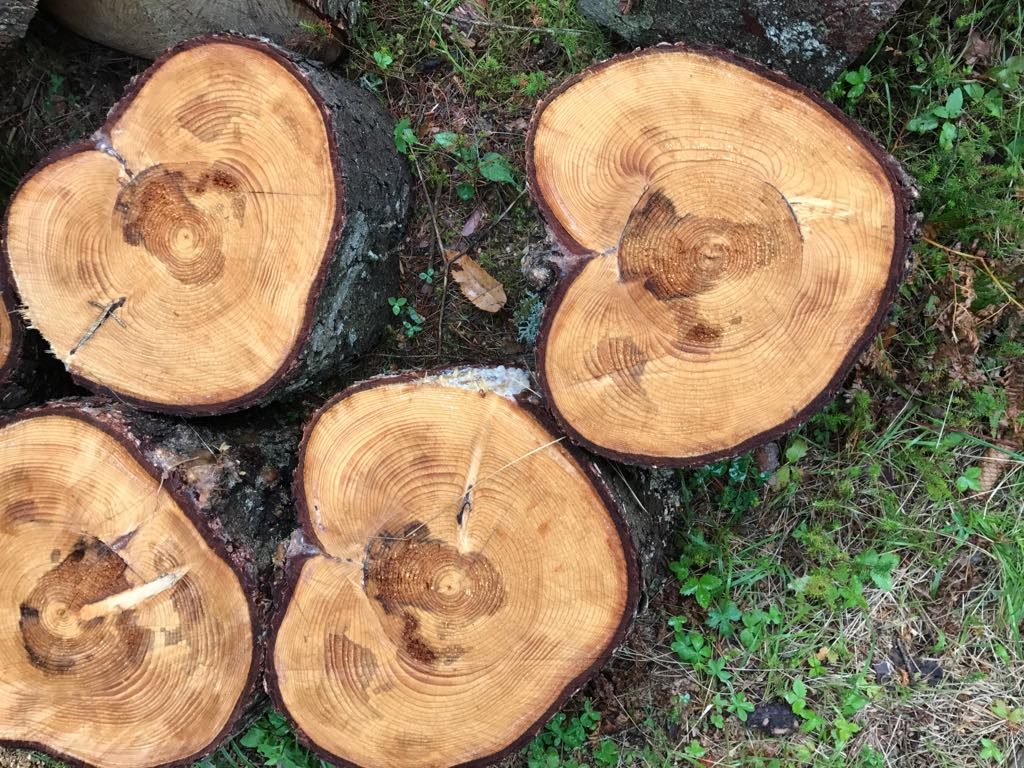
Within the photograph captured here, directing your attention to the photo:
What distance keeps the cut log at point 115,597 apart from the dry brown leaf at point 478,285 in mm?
1104

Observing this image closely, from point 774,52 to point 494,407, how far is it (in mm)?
1209

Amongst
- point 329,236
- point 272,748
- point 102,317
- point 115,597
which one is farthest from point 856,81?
point 272,748

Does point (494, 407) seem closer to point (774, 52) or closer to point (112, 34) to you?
point (774, 52)

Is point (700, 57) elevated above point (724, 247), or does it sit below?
above

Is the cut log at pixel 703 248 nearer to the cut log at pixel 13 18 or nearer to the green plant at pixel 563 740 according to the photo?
the green plant at pixel 563 740

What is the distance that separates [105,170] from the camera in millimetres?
1831

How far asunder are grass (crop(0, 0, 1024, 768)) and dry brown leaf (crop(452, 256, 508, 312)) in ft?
0.13

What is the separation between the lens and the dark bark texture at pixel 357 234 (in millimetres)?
1805

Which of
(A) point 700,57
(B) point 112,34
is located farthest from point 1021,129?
(B) point 112,34

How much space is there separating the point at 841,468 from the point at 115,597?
7.18 feet

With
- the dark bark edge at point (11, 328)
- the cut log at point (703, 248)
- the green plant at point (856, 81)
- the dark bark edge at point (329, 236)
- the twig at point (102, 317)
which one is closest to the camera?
the cut log at point (703, 248)

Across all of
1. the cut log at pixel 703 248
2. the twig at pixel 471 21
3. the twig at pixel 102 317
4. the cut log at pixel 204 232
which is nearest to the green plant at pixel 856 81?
the cut log at pixel 703 248

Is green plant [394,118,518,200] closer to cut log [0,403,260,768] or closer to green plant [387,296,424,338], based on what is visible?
green plant [387,296,424,338]

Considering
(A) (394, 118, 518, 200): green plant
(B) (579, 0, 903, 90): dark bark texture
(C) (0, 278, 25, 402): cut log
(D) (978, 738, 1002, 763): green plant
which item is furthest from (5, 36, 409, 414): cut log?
(D) (978, 738, 1002, 763): green plant
